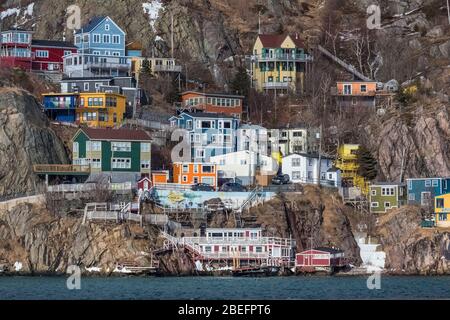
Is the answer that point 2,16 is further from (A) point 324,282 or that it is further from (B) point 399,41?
(A) point 324,282

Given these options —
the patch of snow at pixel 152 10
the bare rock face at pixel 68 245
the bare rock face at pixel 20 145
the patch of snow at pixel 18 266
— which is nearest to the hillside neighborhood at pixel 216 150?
the bare rock face at pixel 68 245

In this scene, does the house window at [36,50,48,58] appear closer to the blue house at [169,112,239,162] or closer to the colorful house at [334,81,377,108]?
the blue house at [169,112,239,162]

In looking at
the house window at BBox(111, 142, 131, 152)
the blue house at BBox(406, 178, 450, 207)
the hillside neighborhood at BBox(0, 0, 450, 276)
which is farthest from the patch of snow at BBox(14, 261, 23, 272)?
the blue house at BBox(406, 178, 450, 207)

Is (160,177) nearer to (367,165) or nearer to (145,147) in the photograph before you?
(145,147)

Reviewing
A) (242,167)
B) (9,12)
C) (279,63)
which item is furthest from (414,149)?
(9,12)

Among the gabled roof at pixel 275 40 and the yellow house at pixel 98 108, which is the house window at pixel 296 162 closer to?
the yellow house at pixel 98 108
